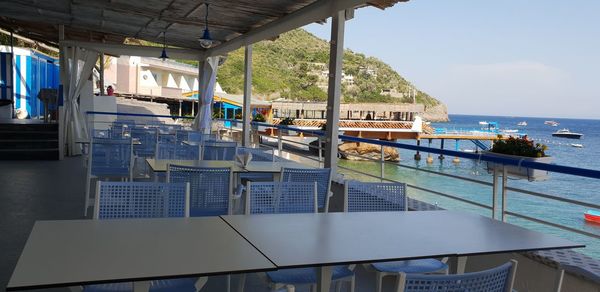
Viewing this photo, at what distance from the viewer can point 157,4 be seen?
267 inches

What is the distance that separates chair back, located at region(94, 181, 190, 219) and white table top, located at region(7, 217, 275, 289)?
0.30 metres

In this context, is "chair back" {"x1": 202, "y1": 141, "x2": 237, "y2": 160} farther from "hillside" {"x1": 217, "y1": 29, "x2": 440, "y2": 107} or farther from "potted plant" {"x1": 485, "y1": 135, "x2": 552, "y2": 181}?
"hillside" {"x1": 217, "y1": 29, "x2": 440, "y2": 107}

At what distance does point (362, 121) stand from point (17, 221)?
31.7 metres

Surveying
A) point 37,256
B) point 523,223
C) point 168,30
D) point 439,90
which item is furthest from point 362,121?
point 439,90

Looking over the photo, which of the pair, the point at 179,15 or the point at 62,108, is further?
the point at 62,108

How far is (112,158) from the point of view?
16.5 ft

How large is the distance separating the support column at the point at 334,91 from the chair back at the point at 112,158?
197 centimetres

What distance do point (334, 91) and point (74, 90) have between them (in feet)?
19.7

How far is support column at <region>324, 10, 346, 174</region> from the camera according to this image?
16.9 feet

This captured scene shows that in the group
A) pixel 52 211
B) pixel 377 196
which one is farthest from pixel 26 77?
pixel 377 196

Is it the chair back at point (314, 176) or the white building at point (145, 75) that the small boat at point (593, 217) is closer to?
the chair back at point (314, 176)

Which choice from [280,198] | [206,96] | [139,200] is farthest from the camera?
[206,96]

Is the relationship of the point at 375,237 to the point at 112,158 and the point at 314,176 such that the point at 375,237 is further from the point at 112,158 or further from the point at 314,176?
the point at 112,158

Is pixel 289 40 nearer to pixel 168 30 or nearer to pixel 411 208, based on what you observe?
pixel 168 30
